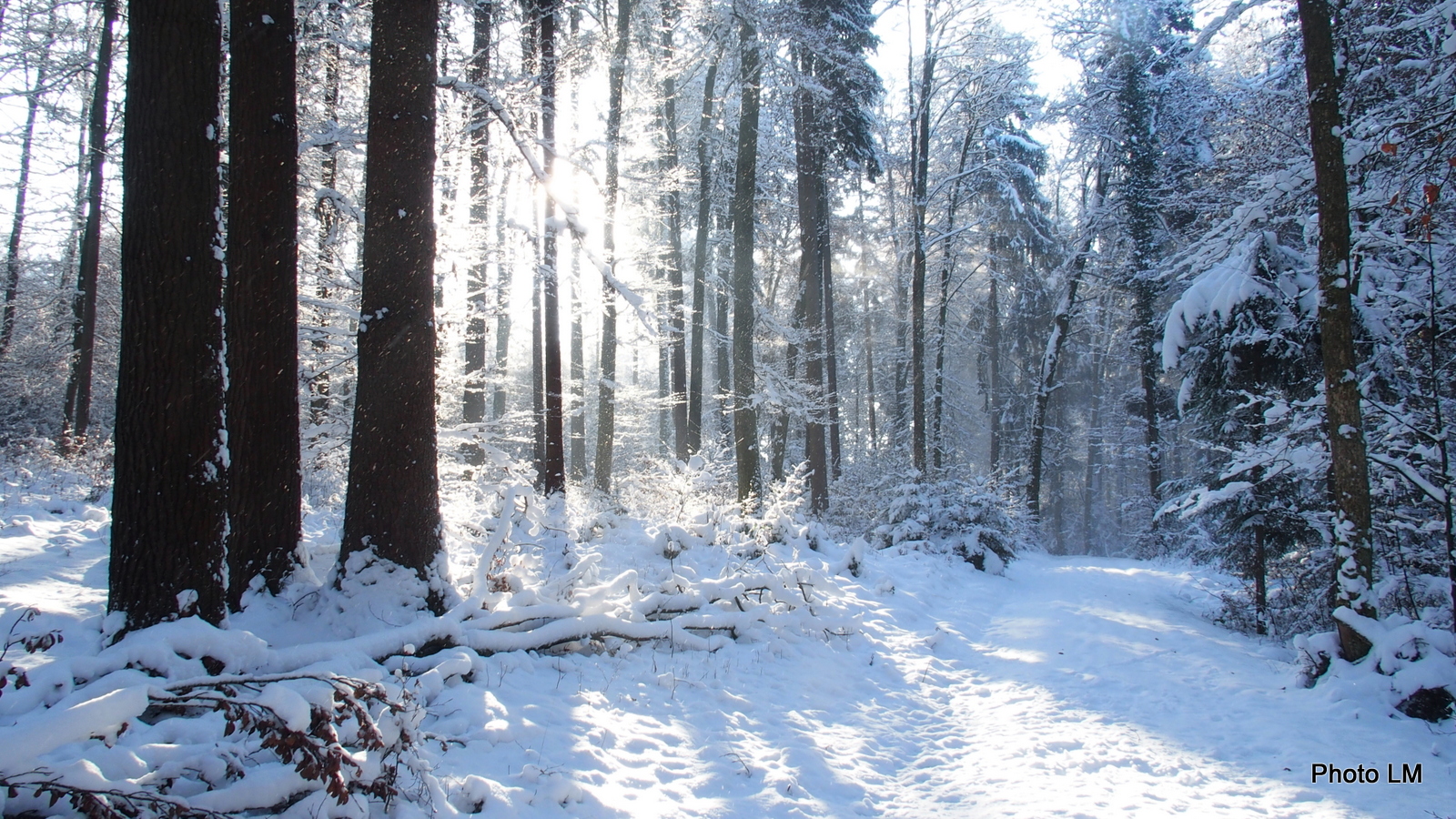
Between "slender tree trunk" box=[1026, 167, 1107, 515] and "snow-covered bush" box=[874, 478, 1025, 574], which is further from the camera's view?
"slender tree trunk" box=[1026, 167, 1107, 515]

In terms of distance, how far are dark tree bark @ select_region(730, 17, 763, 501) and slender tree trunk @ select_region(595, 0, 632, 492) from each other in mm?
2312

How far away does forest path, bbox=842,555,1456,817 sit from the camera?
3996 mm

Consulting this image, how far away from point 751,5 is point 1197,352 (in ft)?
28.6

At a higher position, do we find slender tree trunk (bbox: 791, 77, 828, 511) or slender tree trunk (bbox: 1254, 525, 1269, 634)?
slender tree trunk (bbox: 791, 77, 828, 511)

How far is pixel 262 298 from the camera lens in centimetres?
456

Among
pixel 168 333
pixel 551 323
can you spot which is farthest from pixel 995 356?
pixel 168 333

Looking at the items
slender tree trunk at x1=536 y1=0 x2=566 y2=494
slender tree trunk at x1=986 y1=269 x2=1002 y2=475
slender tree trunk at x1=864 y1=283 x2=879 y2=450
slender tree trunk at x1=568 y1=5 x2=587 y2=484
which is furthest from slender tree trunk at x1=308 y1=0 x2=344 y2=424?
slender tree trunk at x1=986 y1=269 x2=1002 y2=475

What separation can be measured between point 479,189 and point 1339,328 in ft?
39.1

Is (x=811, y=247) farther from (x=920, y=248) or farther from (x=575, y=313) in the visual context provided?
(x=575, y=313)

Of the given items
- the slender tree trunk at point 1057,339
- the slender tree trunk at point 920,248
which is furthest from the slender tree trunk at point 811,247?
the slender tree trunk at point 1057,339

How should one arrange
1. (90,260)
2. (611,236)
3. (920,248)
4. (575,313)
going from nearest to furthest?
1. (575,313)
2. (90,260)
3. (611,236)
4. (920,248)

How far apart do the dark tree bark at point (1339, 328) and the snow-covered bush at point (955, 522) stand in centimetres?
709

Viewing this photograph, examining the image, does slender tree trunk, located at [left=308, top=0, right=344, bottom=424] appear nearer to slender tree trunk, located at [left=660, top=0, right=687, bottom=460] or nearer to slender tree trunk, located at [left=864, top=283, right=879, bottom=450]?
slender tree trunk, located at [left=660, top=0, right=687, bottom=460]

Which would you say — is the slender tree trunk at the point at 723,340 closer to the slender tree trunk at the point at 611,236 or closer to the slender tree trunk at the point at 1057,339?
the slender tree trunk at the point at 611,236
